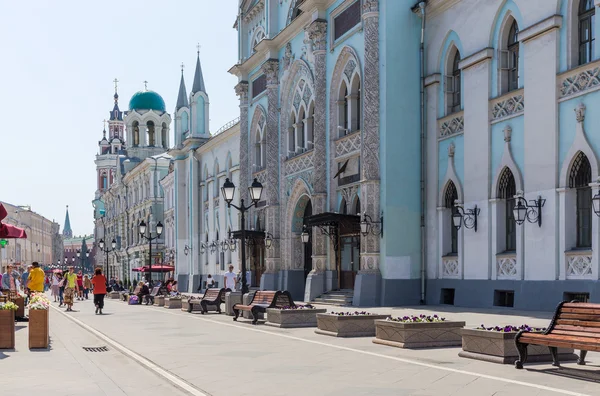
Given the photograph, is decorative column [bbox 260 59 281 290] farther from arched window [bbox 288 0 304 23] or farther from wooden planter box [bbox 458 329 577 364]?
wooden planter box [bbox 458 329 577 364]

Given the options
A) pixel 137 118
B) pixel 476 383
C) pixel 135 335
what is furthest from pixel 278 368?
pixel 137 118

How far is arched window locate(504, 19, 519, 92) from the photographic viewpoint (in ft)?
79.6

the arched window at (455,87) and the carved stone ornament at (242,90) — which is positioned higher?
the carved stone ornament at (242,90)

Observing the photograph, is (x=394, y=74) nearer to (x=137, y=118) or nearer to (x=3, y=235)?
(x=3, y=235)

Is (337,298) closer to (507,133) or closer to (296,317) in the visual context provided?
(507,133)

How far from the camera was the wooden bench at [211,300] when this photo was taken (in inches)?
1103

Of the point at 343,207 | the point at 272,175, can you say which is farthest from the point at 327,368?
the point at 272,175

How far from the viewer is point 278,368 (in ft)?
39.7

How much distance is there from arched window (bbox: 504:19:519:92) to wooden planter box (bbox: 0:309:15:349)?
15.6 metres

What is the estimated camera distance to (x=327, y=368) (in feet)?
39.1

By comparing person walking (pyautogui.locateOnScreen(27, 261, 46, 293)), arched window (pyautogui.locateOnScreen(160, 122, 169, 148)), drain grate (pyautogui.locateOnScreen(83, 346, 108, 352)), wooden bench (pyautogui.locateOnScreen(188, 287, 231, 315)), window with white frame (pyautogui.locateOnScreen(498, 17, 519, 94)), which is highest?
arched window (pyautogui.locateOnScreen(160, 122, 169, 148))

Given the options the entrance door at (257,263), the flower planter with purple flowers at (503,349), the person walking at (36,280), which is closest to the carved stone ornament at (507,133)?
the flower planter with purple flowers at (503,349)

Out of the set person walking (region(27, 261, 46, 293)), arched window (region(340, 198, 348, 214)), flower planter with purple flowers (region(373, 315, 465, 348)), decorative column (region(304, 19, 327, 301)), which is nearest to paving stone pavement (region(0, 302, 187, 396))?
flower planter with purple flowers (region(373, 315, 465, 348))

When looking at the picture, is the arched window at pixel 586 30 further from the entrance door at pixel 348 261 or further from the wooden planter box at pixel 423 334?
the entrance door at pixel 348 261
